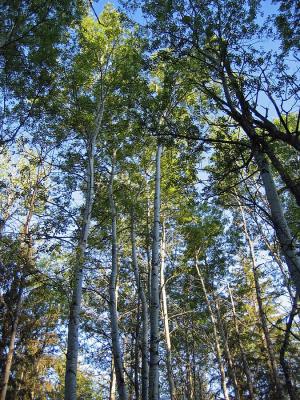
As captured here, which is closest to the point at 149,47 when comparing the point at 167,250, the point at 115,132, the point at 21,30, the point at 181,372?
the point at 21,30

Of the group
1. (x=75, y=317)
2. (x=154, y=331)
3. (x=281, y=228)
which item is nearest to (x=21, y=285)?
(x=75, y=317)

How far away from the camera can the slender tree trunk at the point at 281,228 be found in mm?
3711

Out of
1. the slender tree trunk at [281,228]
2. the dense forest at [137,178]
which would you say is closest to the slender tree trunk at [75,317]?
the dense forest at [137,178]

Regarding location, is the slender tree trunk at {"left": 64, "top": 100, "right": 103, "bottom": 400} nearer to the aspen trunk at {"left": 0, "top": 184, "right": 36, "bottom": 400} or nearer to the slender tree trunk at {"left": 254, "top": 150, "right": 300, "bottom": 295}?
the aspen trunk at {"left": 0, "top": 184, "right": 36, "bottom": 400}

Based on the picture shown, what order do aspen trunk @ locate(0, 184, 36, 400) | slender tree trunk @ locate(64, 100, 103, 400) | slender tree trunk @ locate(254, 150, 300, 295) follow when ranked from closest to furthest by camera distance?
slender tree trunk @ locate(254, 150, 300, 295)
slender tree trunk @ locate(64, 100, 103, 400)
aspen trunk @ locate(0, 184, 36, 400)

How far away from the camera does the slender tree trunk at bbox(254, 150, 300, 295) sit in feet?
12.2

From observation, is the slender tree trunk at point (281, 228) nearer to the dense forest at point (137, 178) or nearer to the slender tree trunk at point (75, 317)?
the dense forest at point (137, 178)

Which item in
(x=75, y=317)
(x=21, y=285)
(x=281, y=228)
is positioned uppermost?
(x=21, y=285)

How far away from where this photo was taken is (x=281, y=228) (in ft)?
13.2

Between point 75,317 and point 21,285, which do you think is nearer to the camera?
point 75,317

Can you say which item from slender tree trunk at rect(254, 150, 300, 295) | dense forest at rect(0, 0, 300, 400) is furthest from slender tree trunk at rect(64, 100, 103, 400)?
slender tree trunk at rect(254, 150, 300, 295)

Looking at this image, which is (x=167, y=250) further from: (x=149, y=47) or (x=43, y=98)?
(x=149, y=47)

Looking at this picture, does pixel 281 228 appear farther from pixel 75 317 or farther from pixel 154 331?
pixel 75 317

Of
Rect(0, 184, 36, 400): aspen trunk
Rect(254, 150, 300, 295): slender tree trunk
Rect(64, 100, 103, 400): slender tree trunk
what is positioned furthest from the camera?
Rect(0, 184, 36, 400): aspen trunk
